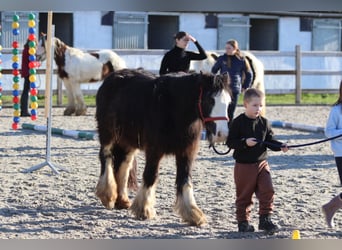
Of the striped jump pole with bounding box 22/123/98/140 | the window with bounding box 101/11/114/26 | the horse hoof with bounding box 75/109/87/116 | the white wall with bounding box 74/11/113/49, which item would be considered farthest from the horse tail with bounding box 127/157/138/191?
the window with bounding box 101/11/114/26

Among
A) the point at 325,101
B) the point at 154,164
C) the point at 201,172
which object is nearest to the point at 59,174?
the point at 201,172

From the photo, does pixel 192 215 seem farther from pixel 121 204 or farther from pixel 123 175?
pixel 123 175

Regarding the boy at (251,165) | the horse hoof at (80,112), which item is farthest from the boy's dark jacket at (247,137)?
the horse hoof at (80,112)

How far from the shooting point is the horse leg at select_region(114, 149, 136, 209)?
621 cm

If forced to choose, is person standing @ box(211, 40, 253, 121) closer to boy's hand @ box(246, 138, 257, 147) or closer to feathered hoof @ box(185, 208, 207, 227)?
feathered hoof @ box(185, 208, 207, 227)

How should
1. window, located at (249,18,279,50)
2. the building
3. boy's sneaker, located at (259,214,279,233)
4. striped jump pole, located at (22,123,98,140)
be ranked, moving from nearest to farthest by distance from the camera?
boy's sneaker, located at (259,214,279,233)
striped jump pole, located at (22,123,98,140)
the building
window, located at (249,18,279,50)

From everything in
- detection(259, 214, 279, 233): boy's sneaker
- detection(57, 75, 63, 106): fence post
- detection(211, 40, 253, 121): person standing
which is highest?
detection(211, 40, 253, 121): person standing

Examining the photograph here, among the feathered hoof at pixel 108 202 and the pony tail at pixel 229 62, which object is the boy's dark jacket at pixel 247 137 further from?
the pony tail at pixel 229 62

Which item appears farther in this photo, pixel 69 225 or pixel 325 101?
pixel 325 101

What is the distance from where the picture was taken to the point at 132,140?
20.0ft

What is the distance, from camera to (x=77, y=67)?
1508cm

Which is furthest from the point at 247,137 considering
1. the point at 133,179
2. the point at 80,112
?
the point at 80,112

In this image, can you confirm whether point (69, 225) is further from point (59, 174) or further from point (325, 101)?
point (325, 101)

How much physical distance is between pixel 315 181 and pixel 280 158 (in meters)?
1.75
